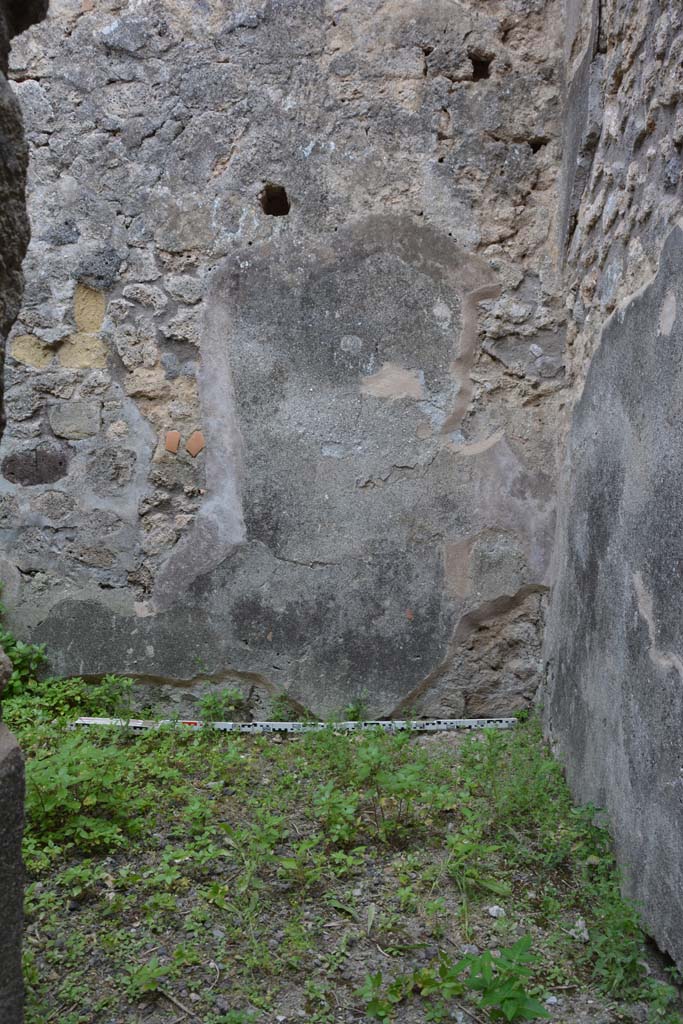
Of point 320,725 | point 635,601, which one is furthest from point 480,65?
point 320,725

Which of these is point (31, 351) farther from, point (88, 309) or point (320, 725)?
point (320, 725)

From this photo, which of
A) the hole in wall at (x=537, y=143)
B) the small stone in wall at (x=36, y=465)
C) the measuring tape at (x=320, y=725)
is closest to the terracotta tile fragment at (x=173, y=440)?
the small stone in wall at (x=36, y=465)

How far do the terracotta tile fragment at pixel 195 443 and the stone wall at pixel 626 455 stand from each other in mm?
1419

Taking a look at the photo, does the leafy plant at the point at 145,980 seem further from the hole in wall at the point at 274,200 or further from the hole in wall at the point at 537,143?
the hole in wall at the point at 537,143

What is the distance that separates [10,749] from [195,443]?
2.29 meters

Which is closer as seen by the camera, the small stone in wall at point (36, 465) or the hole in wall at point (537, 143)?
the hole in wall at point (537, 143)

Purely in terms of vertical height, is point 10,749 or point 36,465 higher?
Result: point 10,749

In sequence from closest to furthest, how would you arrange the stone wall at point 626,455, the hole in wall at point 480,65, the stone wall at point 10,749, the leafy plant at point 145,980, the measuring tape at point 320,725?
the stone wall at point 10,749 < the leafy plant at point 145,980 < the stone wall at point 626,455 < the measuring tape at point 320,725 < the hole in wall at point 480,65

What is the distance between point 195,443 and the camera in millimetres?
3400

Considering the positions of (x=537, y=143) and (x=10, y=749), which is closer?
(x=10, y=749)

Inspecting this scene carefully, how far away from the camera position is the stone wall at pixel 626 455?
1.86 metres

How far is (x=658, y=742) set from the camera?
1883 mm

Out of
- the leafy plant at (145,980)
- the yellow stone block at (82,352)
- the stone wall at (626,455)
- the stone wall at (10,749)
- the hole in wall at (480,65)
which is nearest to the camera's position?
the stone wall at (10,749)

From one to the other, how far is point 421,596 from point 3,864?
2.24 metres
